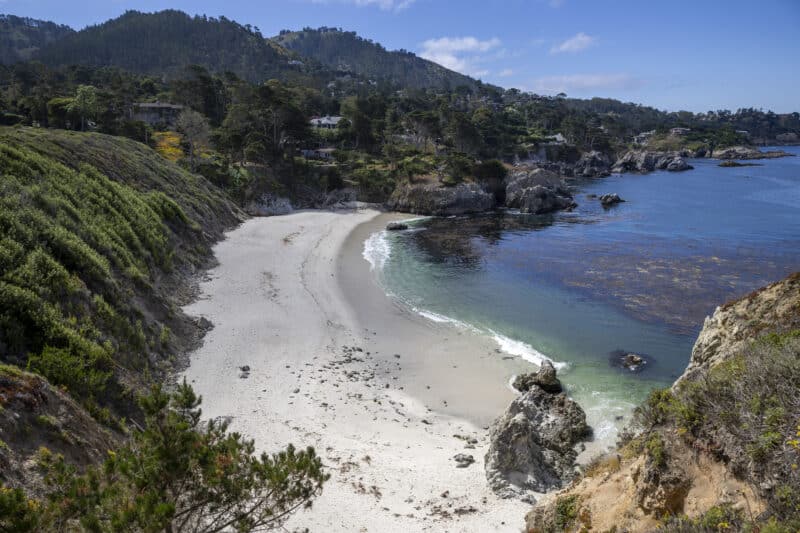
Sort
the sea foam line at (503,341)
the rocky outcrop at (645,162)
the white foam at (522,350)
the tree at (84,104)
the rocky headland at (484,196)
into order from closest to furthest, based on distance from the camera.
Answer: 1. the white foam at (522,350)
2. the sea foam line at (503,341)
3. the tree at (84,104)
4. the rocky headland at (484,196)
5. the rocky outcrop at (645,162)

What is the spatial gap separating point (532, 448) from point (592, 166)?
430 ft

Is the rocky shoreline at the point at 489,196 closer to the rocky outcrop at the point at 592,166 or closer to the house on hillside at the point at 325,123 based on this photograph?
the house on hillside at the point at 325,123

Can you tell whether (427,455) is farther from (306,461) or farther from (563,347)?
(563,347)

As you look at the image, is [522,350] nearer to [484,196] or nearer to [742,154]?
[484,196]

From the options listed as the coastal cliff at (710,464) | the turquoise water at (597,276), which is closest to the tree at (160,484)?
the coastal cliff at (710,464)

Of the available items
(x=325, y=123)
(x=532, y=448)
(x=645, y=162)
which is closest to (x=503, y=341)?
(x=532, y=448)

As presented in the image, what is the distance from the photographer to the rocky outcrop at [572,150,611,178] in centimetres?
12688

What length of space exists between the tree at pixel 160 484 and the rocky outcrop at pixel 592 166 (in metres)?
130

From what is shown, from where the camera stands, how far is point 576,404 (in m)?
19.0

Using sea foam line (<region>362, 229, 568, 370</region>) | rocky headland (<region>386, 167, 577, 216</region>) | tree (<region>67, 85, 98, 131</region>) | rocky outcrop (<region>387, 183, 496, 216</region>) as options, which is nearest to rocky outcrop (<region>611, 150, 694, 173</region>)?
rocky headland (<region>386, 167, 577, 216</region>)

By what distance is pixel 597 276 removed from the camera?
132 feet

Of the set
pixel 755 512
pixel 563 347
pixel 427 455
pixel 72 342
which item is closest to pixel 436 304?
pixel 563 347

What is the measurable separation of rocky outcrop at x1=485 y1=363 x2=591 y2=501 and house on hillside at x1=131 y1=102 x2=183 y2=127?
97735 mm

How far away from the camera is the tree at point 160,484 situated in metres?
6.34
